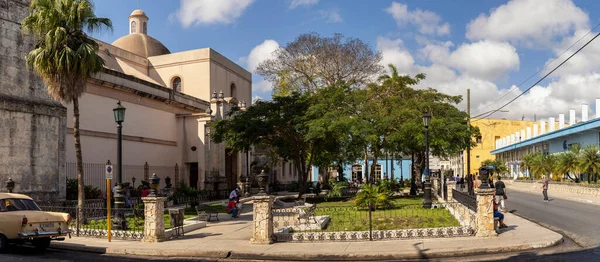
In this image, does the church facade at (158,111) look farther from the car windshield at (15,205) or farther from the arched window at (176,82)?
the car windshield at (15,205)

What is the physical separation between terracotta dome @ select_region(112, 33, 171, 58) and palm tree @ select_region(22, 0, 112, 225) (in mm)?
25215

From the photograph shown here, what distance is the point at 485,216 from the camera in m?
12.6

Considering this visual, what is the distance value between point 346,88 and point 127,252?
765 inches

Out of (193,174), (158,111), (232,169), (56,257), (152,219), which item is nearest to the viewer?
(56,257)

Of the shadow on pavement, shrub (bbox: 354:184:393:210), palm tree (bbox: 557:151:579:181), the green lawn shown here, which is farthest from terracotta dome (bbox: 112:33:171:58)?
the shadow on pavement

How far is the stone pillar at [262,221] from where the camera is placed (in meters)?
12.9

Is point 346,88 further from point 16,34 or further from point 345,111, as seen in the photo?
point 16,34

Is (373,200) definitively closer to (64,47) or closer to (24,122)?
(64,47)

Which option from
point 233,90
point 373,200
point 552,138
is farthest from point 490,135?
point 373,200

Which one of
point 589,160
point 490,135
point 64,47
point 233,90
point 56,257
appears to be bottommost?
point 56,257

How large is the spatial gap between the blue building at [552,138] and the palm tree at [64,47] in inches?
1331

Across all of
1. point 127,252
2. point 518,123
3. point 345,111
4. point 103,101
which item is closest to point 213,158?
point 103,101

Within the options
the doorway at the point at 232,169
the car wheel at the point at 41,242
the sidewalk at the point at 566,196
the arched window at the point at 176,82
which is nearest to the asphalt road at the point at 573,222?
the sidewalk at the point at 566,196

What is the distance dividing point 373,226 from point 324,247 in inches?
117
